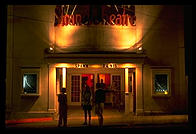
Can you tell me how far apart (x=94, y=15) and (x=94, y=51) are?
1.96 m

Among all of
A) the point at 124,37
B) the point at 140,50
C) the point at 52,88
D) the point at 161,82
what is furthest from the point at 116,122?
the point at 124,37

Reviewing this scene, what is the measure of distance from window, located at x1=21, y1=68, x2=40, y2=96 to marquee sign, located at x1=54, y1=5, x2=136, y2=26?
2.84 m

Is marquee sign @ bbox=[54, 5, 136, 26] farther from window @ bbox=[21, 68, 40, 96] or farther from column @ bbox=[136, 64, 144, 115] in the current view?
window @ bbox=[21, 68, 40, 96]

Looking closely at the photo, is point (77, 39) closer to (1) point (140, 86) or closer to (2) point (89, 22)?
(2) point (89, 22)

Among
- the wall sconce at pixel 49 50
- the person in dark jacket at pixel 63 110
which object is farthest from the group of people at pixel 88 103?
the wall sconce at pixel 49 50

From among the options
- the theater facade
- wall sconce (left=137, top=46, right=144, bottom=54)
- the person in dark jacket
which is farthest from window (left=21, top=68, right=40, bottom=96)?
wall sconce (left=137, top=46, right=144, bottom=54)

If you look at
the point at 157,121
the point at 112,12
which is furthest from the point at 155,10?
the point at 157,121

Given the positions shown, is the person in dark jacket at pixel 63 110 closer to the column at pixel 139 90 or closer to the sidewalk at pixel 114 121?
the sidewalk at pixel 114 121

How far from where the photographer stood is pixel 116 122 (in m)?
13.0

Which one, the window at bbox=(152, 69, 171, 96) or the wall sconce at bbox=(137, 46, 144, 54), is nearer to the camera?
the wall sconce at bbox=(137, 46, 144, 54)

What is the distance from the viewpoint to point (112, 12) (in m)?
15.0

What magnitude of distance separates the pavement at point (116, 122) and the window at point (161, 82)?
4.70 feet

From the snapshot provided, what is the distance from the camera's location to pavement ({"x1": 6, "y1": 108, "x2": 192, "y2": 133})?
39.1ft

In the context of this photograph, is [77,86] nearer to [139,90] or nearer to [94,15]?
[139,90]
